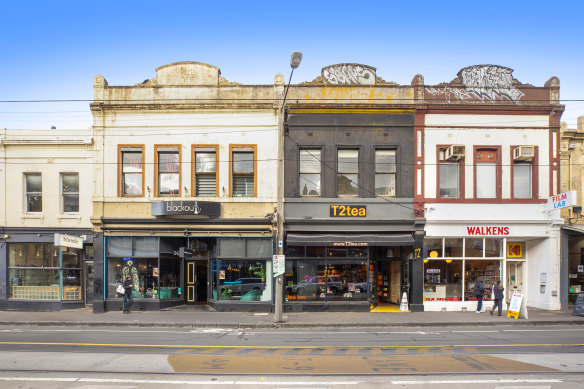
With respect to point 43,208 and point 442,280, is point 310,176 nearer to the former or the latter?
point 442,280

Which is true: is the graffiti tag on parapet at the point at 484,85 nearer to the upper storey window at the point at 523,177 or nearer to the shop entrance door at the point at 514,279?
the upper storey window at the point at 523,177

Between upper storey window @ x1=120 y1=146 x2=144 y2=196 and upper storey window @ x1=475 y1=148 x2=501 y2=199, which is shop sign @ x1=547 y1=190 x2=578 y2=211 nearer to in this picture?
upper storey window @ x1=475 y1=148 x2=501 y2=199

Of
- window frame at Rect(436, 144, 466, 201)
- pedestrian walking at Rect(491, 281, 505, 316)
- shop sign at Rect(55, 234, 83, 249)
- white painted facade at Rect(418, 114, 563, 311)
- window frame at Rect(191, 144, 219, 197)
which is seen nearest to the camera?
pedestrian walking at Rect(491, 281, 505, 316)

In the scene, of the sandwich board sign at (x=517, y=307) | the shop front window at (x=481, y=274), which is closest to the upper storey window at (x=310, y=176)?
the shop front window at (x=481, y=274)

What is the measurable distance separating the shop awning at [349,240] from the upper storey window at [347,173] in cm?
193

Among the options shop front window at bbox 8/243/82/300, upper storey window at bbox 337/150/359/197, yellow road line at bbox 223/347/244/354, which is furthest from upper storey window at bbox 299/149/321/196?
shop front window at bbox 8/243/82/300

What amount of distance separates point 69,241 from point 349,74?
14.1 meters

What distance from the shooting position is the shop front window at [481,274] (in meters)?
20.3

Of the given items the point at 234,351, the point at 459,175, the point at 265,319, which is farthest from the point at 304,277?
the point at 234,351

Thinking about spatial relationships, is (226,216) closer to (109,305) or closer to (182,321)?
(182,321)

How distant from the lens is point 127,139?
20.3m

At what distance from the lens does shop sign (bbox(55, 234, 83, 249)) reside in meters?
18.7

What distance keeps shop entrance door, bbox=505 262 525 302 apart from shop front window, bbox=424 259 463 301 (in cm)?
279

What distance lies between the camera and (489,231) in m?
19.9
